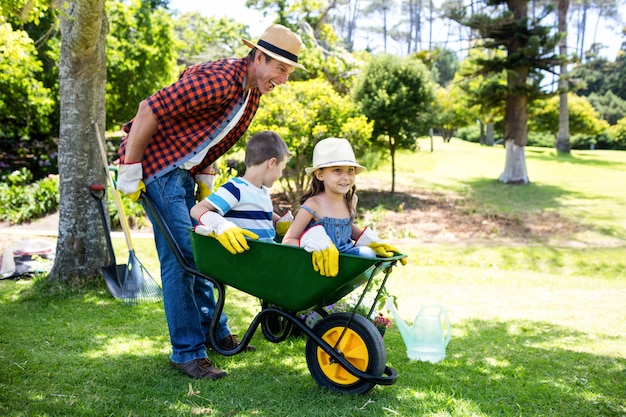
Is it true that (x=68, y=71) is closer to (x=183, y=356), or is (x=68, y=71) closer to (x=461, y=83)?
(x=183, y=356)

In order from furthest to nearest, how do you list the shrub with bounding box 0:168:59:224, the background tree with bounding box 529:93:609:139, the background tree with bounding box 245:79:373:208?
the background tree with bounding box 529:93:609:139 → the background tree with bounding box 245:79:373:208 → the shrub with bounding box 0:168:59:224

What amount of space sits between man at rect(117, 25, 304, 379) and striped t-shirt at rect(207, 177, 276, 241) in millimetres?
289

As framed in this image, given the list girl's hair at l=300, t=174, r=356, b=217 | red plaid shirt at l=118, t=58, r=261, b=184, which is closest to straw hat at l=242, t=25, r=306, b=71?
red plaid shirt at l=118, t=58, r=261, b=184

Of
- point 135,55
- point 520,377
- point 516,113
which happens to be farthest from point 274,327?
point 516,113

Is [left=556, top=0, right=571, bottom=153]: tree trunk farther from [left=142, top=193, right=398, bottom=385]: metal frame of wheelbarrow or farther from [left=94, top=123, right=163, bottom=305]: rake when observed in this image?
[left=142, top=193, right=398, bottom=385]: metal frame of wheelbarrow

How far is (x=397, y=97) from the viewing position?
446 inches

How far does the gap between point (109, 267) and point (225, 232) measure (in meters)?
2.50

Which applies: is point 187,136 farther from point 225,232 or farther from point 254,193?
point 225,232

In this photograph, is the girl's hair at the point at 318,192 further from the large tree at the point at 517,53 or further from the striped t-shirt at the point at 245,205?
the large tree at the point at 517,53

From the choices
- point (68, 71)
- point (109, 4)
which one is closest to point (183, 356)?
point (68, 71)

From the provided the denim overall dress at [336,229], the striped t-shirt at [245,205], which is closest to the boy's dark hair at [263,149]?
the striped t-shirt at [245,205]

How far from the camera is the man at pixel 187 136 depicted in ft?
8.50

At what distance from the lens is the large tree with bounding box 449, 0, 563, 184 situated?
1374cm

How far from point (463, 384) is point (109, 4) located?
8.78 meters
